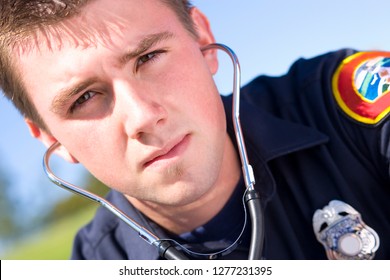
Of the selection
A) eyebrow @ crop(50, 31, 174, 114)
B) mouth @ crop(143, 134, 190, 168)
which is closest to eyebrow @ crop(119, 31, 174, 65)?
eyebrow @ crop(50, 31, 174, 114)

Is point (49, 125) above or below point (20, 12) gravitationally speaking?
below

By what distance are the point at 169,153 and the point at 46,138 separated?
68 cm

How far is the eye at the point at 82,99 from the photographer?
63.8 inches

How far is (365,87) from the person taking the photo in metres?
1.83

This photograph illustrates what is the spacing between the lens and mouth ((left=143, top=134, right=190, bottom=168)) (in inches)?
62.1

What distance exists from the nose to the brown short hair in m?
0.30

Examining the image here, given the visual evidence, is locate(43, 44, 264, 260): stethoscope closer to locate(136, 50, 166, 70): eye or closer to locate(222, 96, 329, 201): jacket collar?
locate(222, 96, 329, 201): jacket collar

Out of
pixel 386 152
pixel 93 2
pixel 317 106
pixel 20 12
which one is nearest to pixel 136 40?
pixel 93 2

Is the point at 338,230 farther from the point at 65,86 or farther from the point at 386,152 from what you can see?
the point at 65,86

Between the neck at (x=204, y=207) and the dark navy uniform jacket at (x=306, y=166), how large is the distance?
0.04 metres

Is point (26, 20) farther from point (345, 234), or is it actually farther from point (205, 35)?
point (345, 234)

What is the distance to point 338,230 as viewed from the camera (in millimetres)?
1799
